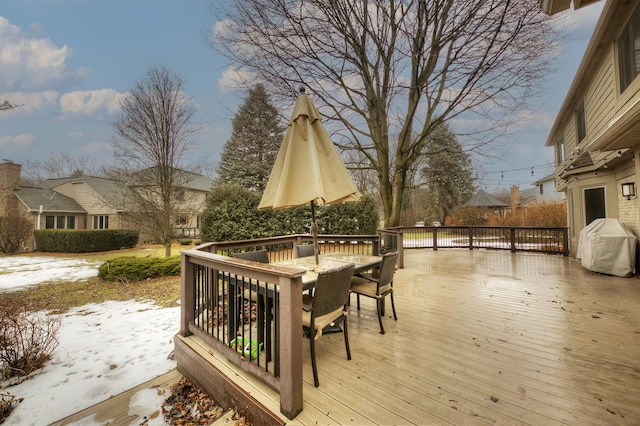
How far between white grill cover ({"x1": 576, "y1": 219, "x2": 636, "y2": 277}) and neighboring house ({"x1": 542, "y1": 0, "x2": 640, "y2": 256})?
290 mm

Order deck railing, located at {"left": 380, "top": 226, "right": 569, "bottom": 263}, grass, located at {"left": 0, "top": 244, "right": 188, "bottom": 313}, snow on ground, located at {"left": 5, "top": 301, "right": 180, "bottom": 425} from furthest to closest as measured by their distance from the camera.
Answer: deck railing, located at {"left": 380, "top": 226, "right": 569, "bottom": 263}
grass, located at {"left": 0, "top": 244, "right": 188, "bottom": 313}
snow on ground, located at {"left": 5, "top": 301, "right": 180, "bottom": 425}

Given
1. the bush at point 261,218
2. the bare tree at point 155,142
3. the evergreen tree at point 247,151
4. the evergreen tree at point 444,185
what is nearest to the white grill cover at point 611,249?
the bush at point 261,218

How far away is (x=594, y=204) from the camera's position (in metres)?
7.01

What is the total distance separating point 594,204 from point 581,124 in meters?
3.03

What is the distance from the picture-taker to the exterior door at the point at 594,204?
6.75 m

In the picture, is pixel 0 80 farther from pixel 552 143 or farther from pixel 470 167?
pixel 470 167

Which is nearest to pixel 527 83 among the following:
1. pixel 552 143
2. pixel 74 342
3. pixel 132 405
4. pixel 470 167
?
pixel 552 143

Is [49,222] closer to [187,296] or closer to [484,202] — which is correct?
[187,296]

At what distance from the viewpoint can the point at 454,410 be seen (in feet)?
5.88

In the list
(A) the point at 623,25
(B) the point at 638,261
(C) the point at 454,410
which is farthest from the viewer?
(B) the point at 638,261

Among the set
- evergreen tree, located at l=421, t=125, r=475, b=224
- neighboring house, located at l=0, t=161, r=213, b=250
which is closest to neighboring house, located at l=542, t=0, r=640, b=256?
evergreen tree, located at l=421, t=125, r=475, b=224

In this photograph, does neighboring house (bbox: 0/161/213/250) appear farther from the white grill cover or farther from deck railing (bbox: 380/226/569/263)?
the white grill cover

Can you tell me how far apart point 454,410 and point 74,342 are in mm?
5226

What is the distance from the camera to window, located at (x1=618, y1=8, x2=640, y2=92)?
460cm
